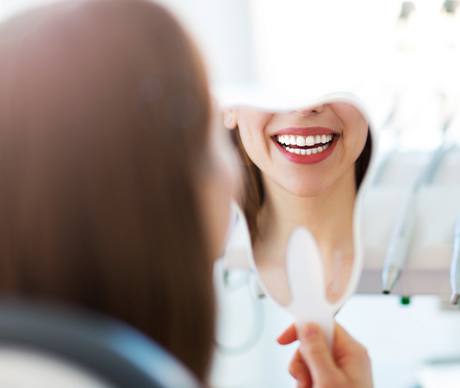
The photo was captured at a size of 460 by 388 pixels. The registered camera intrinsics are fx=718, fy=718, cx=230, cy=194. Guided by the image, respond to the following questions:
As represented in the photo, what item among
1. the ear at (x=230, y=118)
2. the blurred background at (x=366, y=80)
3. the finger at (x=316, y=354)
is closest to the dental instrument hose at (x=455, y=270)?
the blurred background at (x=366, y=80)

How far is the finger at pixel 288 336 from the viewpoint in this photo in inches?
31.2

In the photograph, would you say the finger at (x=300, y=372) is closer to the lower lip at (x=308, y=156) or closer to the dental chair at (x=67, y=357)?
the lower lip at (x=308, y=156)

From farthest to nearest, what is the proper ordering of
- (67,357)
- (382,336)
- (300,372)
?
(382,336)
(300,372)
(67,357)

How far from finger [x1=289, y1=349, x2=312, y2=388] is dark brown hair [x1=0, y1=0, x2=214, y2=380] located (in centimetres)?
32

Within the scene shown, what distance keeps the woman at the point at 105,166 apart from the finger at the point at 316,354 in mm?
309

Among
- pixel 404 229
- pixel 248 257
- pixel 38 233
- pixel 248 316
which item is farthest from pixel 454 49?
pixel 38 233

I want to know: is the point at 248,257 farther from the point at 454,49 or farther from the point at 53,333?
the point at 53,333

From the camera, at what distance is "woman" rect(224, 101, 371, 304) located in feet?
2.56

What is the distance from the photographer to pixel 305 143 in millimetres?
791

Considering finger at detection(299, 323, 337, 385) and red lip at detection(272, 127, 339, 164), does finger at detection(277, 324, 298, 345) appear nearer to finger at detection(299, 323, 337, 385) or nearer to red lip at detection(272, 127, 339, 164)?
finger at detection(299, 323, 337, 385)

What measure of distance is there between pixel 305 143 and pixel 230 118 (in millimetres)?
88

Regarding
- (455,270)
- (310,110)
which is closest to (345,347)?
(455,270)

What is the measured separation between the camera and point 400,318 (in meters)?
1.18

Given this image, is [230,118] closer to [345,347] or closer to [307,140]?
[307,140]
